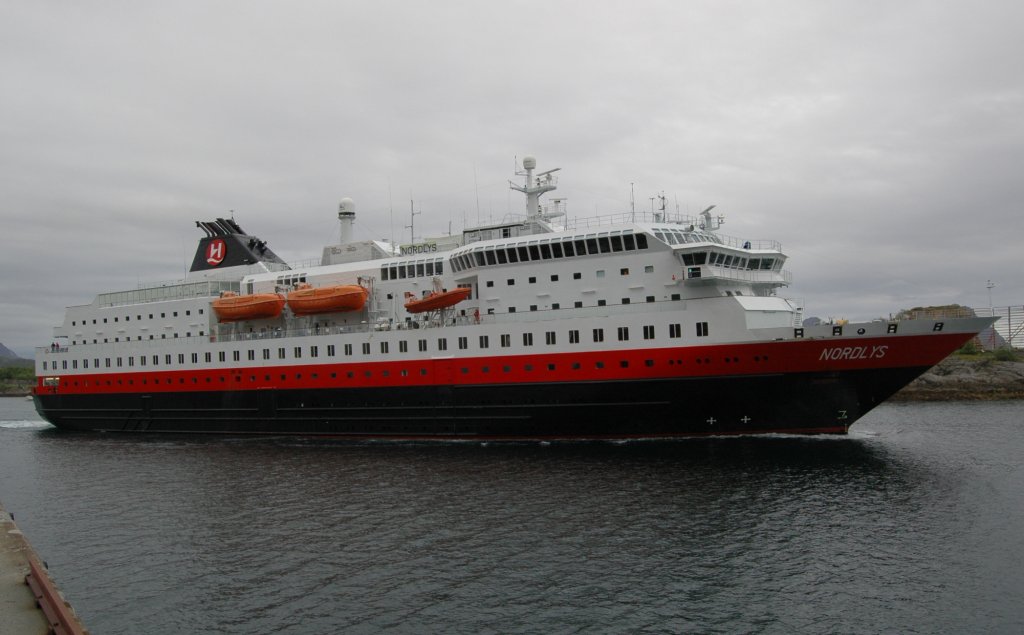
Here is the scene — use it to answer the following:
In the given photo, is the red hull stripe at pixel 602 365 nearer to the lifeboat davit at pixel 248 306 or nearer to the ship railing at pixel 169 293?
the lifeboat davit at pixel 248 306

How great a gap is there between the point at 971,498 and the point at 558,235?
1607 cm

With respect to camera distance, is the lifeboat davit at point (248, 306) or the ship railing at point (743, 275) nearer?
the ship railing at point (743, 275)

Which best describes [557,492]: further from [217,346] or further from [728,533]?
[217,346]

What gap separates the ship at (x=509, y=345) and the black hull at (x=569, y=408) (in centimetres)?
7

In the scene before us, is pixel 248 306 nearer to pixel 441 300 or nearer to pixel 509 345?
pixel 441 300

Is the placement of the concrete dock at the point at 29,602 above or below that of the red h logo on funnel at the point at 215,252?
below

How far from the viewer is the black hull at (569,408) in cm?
2403

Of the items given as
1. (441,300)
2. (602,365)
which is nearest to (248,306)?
(441,300)

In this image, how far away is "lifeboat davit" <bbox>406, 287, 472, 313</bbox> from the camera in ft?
93.2

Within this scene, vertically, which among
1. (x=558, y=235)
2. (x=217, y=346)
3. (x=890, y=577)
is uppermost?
(x=558, y=235)

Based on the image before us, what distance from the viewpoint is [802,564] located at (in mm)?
13375

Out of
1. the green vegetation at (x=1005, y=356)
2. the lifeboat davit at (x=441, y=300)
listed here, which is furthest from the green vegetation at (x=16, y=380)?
the green vegetation at (x=1005, y=356)

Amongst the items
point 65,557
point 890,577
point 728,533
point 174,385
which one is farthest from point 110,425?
point 890,577

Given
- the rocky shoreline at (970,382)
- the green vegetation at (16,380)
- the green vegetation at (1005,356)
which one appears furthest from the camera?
the green vegetation at (16,380)
